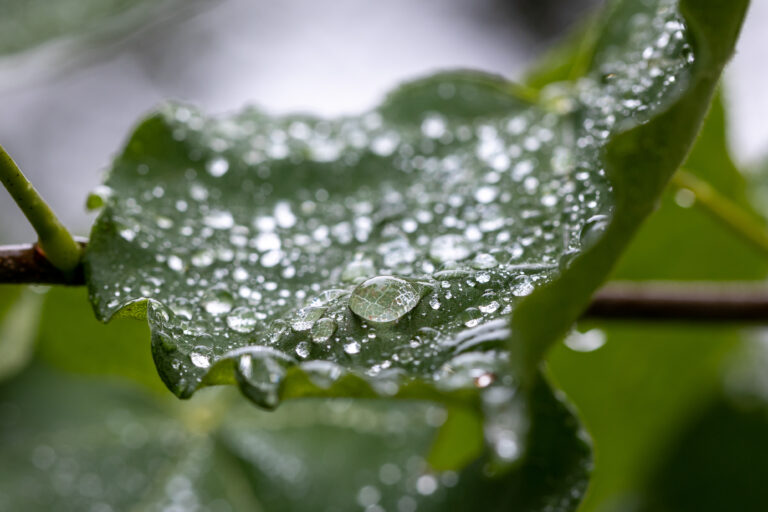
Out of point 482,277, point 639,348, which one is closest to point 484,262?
point 482,277

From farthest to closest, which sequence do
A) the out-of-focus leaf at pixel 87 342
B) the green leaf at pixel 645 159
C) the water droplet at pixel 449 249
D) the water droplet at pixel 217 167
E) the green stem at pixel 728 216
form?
the out-of-focus leaf at pixel 87 342 < the green stem at pixel 728 216 < the water droplet at pixel 217 167 < the water droplet at pixel 449 249 < the green leaf at pixel 645 159

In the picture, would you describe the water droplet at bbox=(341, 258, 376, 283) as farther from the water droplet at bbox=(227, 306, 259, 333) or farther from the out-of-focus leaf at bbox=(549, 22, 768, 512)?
the out-of-focus leaf at bbox=(549, 22, 768, 512)

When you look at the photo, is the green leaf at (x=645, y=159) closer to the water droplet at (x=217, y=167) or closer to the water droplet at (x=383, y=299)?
the water droplet at (x=383, y=299)

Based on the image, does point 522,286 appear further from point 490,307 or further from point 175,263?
point 175,263

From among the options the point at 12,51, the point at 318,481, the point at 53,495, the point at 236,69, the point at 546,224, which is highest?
the point at 546,224

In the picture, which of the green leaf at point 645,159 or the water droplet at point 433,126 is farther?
the water droplet at point 433,126

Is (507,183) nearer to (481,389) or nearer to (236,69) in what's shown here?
(481,389)

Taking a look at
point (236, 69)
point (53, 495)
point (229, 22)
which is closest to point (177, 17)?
point (53, 495)

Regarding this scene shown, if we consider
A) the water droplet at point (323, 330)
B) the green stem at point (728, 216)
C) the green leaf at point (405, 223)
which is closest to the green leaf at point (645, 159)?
the green leaf at point (405, 223)
